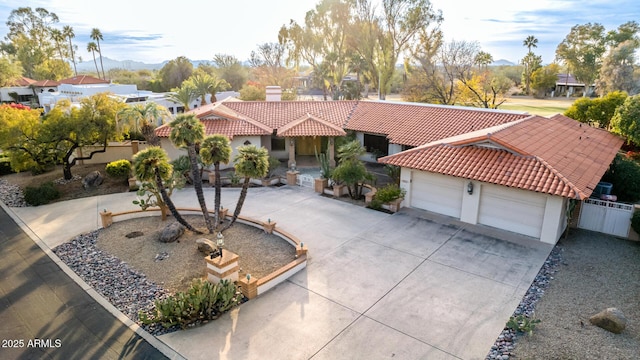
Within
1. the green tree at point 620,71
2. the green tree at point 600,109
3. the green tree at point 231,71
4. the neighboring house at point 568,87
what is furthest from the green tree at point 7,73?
the neighboring house at point 568,87

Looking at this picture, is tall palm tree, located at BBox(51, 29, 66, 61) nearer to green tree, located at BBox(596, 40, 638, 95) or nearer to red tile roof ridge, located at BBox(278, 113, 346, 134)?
Result: red tile roof ridge, located at BBox(278, 113, 346, 134)

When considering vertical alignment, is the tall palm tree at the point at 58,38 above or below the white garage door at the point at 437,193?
above

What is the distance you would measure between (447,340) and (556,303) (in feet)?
14.3

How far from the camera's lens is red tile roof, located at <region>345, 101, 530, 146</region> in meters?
26.2

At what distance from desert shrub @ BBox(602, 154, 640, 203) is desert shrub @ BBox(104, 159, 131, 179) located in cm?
2851

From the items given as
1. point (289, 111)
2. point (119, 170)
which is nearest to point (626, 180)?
point (289, 111)

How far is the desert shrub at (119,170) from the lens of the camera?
26.3m

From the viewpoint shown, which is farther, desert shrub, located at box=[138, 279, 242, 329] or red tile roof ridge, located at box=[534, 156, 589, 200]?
red tile roof ridge, located at box=[534, 156, 589, 200]

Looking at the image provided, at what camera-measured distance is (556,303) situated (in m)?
12.8

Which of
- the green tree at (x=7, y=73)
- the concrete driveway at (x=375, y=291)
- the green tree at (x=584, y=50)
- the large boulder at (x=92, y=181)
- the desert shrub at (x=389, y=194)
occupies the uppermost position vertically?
the green tree at (x=584, y=50)

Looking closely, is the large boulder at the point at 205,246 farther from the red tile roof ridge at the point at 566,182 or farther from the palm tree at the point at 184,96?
the palm tree at the point at 184,96

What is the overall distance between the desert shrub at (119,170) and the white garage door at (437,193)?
18.4 metres

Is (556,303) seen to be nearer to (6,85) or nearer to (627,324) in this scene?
(627,324)

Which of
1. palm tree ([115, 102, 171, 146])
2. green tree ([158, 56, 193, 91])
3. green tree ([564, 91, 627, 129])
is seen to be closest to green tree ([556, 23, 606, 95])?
green tree ([564, 91, 627, 129])
